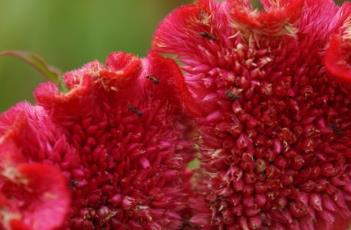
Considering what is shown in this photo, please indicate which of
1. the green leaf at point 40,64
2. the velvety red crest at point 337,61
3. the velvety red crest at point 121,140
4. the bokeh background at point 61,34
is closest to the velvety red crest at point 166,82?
the velvety red crest at point 121,140

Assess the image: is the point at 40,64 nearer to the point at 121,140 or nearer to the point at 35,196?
the point at 121,140

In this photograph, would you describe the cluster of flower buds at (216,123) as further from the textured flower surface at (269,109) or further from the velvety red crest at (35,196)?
the velvety red crest at (35,196)

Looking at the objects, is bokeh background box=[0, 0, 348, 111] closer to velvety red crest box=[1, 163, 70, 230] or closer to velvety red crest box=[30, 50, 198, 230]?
velvety red crest box=[30, 50, 198, 230]

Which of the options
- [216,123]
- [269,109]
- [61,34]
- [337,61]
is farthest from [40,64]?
[61,34]

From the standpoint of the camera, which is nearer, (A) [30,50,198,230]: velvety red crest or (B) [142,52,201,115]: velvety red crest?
(A) [30,50,198,230]: velvety red crest

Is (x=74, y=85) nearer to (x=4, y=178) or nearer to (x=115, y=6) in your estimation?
(x=4, y=178)

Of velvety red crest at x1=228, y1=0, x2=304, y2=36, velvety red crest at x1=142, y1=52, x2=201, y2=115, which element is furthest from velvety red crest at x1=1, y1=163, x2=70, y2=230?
velvety red crest at x1=228, y1=0, x2=304, y2=36
